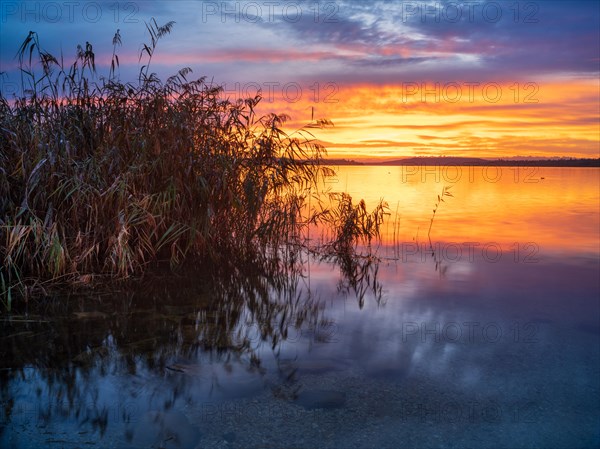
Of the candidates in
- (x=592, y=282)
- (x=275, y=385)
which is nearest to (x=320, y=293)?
(x=275, y=385)

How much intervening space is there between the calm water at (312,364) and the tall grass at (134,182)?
0.66m

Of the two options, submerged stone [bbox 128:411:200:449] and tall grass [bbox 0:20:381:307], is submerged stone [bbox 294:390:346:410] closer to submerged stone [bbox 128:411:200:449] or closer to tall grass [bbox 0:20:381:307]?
submerged stone [bbox 128:411:200:449]

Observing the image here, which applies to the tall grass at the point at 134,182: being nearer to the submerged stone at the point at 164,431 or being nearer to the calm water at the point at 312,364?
the calm water at the point at 312,364

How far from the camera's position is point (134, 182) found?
5.89 meters

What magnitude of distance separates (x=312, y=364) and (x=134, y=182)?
3.43 meters

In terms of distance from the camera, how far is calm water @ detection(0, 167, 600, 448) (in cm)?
273

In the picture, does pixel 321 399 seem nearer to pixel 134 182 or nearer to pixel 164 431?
pixel 164 431

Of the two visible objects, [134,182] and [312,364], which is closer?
[312,364]

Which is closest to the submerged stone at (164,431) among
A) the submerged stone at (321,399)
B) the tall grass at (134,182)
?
the submerged stone at (321,399)

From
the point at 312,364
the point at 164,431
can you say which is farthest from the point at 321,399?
the point at 164,431

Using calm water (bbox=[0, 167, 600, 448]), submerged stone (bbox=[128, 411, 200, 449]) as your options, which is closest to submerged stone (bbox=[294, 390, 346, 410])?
calm water (bbox=[0, 167, 600, 448])

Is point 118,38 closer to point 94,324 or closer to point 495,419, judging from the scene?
point 94,324

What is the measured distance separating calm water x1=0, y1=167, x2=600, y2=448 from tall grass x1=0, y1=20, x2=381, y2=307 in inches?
26.1

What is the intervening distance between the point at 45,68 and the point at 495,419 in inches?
239
